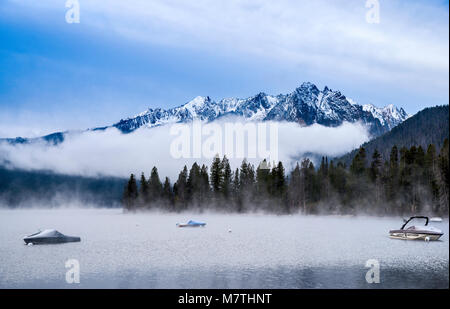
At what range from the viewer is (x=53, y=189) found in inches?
5261

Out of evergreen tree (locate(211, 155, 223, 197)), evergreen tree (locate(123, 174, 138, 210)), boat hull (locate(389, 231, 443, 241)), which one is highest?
evergreen tree (locate(211, 155, 223, 197))

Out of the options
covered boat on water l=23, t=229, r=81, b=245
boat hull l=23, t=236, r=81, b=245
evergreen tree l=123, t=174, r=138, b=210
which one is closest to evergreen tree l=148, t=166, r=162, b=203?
evergreen tree l=123, t=174, r=138, b=210

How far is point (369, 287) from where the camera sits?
24.0 meters

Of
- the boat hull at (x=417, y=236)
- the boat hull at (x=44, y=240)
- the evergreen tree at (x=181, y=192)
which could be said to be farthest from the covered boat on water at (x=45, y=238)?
the evergreen tree at (x=181, y=192)

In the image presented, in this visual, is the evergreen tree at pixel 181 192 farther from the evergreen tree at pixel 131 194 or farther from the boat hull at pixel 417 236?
the boat hull at pixel 417 236

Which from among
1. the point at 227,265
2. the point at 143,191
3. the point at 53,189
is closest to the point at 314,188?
the point at 143,191

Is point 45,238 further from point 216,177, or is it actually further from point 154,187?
point 216,177

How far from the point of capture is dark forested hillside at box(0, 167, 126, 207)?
113 metres

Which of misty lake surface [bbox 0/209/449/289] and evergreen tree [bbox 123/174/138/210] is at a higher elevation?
evergreen tree [bbox 123/174/138/210]

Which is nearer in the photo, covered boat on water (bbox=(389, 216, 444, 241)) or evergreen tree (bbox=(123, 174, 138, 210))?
covered boat on water (bbox=(389, 216, 444, 241))

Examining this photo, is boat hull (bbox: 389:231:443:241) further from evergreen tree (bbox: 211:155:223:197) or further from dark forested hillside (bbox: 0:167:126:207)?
evergreen tree (bbox: 211:155:223:197)

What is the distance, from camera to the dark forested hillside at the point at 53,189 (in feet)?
370
